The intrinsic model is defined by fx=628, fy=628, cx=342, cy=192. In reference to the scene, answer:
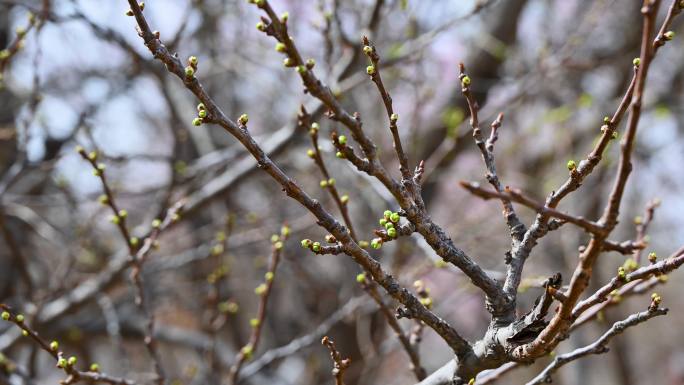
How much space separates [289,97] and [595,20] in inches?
117

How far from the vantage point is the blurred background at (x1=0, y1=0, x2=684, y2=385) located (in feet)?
10.7

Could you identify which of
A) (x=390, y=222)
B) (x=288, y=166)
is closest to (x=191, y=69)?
(x=390, y=222)

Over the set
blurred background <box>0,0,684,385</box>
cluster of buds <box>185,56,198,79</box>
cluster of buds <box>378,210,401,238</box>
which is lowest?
cluster of buds <box>378,210,401,238</box>

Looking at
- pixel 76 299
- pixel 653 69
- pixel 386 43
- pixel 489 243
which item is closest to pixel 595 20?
pixel 386 43

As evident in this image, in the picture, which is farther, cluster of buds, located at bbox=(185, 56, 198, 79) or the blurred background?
the blurred background

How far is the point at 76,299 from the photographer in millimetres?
3588

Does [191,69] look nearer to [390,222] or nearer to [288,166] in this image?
[390,222]

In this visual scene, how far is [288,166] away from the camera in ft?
16.4

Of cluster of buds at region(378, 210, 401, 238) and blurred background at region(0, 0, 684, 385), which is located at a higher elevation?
blurred background at region(0, 0, 684, 385)

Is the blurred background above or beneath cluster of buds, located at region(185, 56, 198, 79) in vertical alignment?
above

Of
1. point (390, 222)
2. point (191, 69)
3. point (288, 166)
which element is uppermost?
point (288, 166)

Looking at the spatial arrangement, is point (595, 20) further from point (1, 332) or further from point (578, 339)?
point (1, 332)

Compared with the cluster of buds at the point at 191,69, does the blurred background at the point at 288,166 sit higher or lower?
higher

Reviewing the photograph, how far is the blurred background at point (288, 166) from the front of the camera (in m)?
3.27
